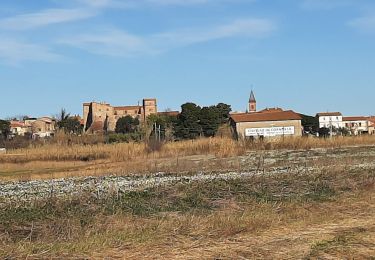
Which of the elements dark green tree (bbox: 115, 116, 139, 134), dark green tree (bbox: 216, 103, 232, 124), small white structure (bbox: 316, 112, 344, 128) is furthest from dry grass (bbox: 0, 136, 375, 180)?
small white structure (bbox: 316, 112, 344, 128)

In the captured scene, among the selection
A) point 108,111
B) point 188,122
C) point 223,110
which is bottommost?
point 188,122

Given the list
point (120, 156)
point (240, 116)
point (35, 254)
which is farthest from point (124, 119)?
point (35, 254)

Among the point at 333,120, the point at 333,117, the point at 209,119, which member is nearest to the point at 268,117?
the point at 209,119

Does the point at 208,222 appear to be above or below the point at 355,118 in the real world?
below

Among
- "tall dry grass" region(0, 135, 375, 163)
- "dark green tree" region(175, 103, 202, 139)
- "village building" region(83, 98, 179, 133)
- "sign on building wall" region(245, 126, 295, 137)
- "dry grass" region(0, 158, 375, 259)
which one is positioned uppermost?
"village building" region(83, 98, 179, 133)

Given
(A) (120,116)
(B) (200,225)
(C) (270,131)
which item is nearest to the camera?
(B) (200,225)

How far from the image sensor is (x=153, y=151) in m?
43.1

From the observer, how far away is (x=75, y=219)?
905 cm

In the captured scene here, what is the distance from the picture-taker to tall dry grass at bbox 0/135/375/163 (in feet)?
139

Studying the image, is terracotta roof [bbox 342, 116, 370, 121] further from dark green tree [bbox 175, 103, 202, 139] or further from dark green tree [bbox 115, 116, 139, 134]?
dark green tree [bbox 175, 103, 202, 139]

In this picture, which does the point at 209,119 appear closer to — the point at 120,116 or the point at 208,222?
the point at 120,116

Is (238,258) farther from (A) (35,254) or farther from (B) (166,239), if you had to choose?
(A) (35,254)

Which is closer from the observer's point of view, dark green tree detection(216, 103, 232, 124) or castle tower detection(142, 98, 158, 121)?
dark green tree detection(216, 103, 232, 124)

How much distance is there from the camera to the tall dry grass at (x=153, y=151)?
42.5 m
